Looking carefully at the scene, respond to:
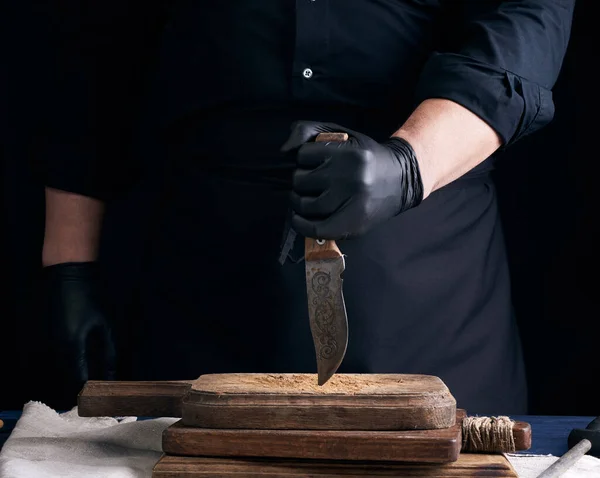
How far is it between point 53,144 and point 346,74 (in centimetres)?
55

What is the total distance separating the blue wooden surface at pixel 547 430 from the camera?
1028 mm

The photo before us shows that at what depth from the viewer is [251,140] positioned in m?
1.37

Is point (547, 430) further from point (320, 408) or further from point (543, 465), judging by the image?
point (320, 408)

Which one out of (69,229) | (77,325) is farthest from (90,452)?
(69,229)

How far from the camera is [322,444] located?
2.83 ft

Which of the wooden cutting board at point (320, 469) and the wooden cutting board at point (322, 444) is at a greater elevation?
the wooden cutting board at point (322, 444)

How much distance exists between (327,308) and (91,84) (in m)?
0.78

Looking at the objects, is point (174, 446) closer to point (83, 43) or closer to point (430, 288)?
point (430, 288)

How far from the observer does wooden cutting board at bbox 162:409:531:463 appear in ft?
2.78

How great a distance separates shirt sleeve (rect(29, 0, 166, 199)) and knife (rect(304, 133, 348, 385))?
704mm

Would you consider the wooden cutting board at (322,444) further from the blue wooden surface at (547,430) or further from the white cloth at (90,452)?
the blue wooden surface at (547,430)

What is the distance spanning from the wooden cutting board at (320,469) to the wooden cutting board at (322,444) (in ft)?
0.03

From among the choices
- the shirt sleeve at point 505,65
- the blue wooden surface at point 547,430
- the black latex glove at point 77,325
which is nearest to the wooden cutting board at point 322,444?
the blue wooden surface at point 547,430

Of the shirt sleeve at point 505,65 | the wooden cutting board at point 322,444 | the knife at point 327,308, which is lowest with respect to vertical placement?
the wooden cutting board at point 322,444
